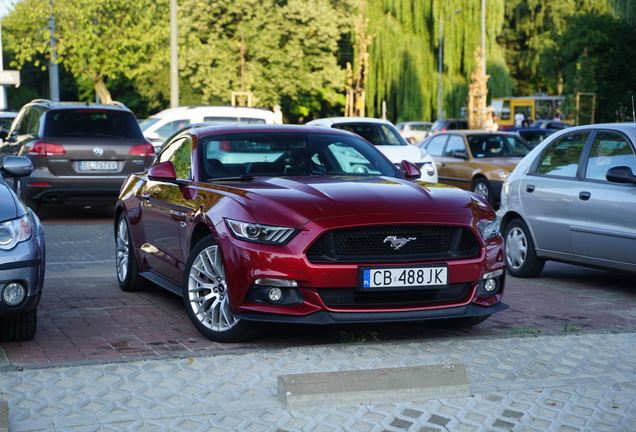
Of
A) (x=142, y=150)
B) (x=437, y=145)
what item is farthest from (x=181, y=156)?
(x=437, y=145)

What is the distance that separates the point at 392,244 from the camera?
6.12 meters

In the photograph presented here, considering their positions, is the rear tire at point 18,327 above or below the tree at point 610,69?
below

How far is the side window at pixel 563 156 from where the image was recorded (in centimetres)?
949

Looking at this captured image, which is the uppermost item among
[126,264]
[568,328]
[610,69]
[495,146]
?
[610,69]

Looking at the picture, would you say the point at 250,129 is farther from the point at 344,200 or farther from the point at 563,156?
the point at 563,156

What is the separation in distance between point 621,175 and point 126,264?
14.0 feet

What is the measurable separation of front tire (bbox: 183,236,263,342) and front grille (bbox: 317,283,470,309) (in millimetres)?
549

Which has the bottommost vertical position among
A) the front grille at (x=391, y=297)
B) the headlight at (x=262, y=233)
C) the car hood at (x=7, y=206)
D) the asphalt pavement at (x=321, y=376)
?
the asphalt pavement at (x=321, y=376)

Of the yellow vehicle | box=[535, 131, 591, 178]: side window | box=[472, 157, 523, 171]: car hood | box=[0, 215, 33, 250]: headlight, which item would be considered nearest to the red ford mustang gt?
box=[0, 215, 33, 250]: headlight

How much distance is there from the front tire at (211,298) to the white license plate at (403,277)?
764mm

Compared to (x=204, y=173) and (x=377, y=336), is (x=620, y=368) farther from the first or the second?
(x=204, y=173)

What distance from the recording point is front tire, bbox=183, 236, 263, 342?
20.6 ft

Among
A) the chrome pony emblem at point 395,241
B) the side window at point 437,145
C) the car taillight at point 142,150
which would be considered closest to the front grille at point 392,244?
the chrome pony emblem at point 395,241

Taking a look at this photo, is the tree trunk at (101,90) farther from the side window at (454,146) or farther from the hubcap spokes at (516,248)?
the hubcap spokes at (516,248)
